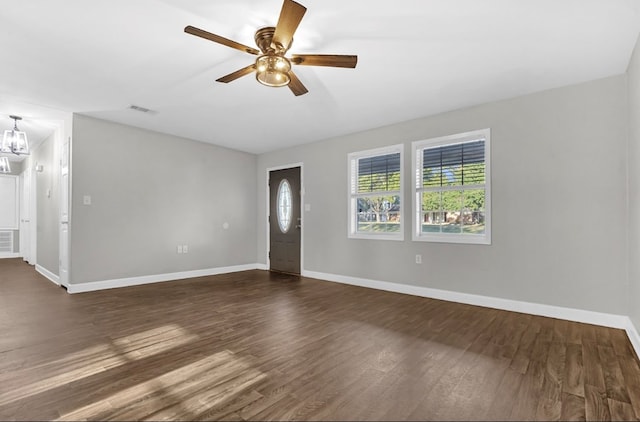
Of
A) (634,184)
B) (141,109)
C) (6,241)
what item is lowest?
(6,241)

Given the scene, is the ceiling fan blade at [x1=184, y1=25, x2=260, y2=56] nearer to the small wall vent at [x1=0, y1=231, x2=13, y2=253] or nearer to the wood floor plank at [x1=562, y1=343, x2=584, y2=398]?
the wood floor plank at [x1=562, y1=343, x2=584, y2=398]

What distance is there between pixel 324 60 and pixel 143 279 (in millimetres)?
4609

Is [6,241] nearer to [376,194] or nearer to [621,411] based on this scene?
[376,194]

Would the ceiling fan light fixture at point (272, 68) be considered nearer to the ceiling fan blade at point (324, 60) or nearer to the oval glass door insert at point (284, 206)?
the ceiling fan blade at point (324, 60)

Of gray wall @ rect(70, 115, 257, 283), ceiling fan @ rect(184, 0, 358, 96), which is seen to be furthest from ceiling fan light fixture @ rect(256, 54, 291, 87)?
gray wall @ rect(70, 115, 257, 283)

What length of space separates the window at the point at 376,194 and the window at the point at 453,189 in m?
0.33

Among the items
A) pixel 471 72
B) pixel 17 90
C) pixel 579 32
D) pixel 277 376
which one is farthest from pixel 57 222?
pixel 579 32

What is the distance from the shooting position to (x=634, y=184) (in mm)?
2783

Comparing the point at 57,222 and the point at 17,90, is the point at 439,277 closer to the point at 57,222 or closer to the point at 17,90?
the point at 17,90

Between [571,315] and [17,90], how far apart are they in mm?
6779

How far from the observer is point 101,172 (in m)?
4.72

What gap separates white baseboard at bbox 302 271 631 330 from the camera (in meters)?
3.17

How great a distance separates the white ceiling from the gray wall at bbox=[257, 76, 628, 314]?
10.9 inches

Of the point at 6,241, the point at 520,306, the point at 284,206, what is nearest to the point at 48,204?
the point at 284,206
